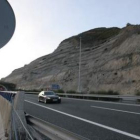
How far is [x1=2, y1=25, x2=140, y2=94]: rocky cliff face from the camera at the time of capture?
43656 mm

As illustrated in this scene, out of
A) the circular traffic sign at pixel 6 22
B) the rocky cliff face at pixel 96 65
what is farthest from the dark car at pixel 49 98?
the circular traffic sign at pixel 6 22

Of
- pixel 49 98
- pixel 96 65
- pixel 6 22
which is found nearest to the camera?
pixel 6 22

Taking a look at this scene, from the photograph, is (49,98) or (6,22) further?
(49,98)

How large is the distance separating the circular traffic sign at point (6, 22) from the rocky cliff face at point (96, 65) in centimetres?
3612

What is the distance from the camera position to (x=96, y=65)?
179 feet

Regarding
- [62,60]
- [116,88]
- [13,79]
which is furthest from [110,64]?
[13,79]

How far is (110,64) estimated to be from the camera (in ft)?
161

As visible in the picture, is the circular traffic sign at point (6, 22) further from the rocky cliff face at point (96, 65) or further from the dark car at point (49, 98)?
the rocky cliff face at point (96, 65)

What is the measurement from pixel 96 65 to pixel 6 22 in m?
51.7

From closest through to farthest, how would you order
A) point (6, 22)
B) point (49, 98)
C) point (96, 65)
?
point (6, 22) < point (49, 98) < point (96, 65)

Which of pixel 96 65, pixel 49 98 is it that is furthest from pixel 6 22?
pixel 96 65

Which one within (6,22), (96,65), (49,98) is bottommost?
(49,98)

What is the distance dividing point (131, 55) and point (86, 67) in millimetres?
14690

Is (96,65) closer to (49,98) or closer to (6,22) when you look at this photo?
(49,98)
